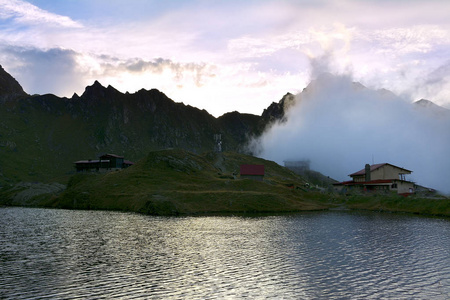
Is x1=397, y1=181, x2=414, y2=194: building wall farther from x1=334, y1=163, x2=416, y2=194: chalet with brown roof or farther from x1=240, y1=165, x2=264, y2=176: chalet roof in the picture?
x1=240, y1=165, x2=264, y2=176: chalet roof

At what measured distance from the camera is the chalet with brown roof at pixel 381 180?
159m

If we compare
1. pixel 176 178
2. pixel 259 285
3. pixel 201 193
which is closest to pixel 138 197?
pixel 201 193

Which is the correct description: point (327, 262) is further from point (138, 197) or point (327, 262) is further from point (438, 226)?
point (138, 197)

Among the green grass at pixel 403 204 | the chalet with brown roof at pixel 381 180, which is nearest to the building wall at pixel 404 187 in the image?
the chalet with brown roof at pixel 381 180

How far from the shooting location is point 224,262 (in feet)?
152

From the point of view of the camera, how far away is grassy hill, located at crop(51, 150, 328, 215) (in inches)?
4793

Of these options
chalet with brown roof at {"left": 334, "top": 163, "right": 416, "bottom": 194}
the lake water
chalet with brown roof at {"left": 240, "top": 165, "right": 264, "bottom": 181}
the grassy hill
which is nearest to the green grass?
the grassy hill

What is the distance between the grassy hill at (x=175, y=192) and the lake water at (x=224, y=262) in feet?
137

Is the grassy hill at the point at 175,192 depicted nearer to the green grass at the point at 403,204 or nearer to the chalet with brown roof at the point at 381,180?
the green grass at the point at 403,204

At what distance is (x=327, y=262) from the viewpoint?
46562 millimetres

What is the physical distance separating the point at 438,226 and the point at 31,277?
79981 millimetres

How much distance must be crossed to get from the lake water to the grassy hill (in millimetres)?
41808

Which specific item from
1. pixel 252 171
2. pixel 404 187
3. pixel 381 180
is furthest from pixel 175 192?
pixel 404 187

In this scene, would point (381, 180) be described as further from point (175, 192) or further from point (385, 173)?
point (175, 192)
